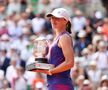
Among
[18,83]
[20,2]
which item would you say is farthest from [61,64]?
[20,2]

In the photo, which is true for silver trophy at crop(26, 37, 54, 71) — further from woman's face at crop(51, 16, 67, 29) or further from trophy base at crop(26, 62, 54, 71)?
woman's face at crop(51, 16, 67, 29)

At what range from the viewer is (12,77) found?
12602mm

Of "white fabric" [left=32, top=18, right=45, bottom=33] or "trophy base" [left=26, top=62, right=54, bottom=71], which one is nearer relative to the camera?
"trophy base" [left=26, top=62, right=54, bottom=71]

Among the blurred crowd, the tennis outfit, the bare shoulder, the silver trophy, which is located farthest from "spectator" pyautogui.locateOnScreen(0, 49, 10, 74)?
the bare shoulder

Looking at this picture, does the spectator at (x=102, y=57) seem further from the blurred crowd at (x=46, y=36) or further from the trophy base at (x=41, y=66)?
the trophy base at (x=41, y=66)

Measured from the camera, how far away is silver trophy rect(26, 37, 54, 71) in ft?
19.7

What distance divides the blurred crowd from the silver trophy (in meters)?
4.86

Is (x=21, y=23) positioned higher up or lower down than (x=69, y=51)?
higher up

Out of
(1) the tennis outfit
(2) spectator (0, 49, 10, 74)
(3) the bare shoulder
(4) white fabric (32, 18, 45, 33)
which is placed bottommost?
(1) the tennis outfit

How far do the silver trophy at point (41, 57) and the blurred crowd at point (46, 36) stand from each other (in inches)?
191

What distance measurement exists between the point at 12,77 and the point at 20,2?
619 centimetres

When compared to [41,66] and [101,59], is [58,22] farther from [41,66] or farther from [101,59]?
[101,59]

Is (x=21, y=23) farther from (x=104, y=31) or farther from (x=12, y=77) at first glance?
(x=12, y=77)

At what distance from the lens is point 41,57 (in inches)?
240
